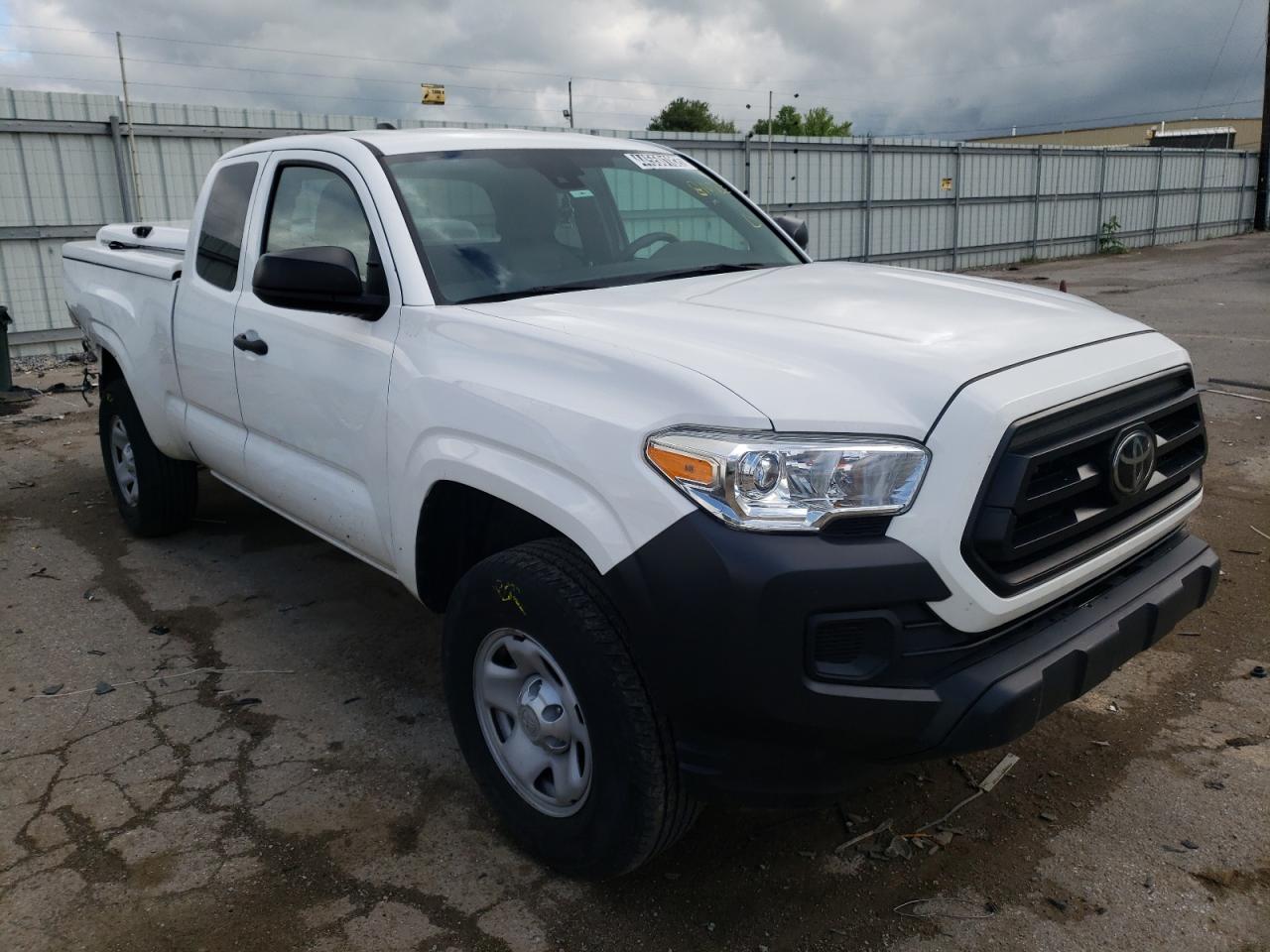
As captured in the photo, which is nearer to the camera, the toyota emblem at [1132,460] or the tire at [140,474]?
the toyota emblem at [1132,460]

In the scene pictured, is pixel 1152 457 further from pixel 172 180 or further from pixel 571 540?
pixel 172 180

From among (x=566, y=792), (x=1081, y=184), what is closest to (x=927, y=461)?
(x=566, y=792)

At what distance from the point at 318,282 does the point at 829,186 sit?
1802 cm

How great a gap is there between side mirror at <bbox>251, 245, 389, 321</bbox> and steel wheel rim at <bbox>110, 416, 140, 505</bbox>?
2.73 meters

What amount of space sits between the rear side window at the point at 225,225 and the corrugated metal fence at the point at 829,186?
8726 mm

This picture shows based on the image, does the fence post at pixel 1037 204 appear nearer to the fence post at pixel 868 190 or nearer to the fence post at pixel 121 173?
the fence post at pixel 868 190

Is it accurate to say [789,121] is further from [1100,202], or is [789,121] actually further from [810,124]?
[1100,202]

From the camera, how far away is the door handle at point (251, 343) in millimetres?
3716

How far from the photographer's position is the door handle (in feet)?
12.2

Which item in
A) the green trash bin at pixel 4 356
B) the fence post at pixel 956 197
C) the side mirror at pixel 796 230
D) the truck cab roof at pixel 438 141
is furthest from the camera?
the fence post at pixel 956 197

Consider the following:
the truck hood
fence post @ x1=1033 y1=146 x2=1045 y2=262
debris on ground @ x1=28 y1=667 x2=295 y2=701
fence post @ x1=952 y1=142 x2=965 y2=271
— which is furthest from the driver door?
fence post @ x1=1033 y1=146 x2=1045 y2=262

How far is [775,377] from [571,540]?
60cm

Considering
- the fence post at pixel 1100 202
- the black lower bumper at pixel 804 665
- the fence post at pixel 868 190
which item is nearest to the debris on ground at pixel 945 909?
the black lower bumper at pixel 804 665

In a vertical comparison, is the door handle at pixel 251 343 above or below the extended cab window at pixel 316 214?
below
